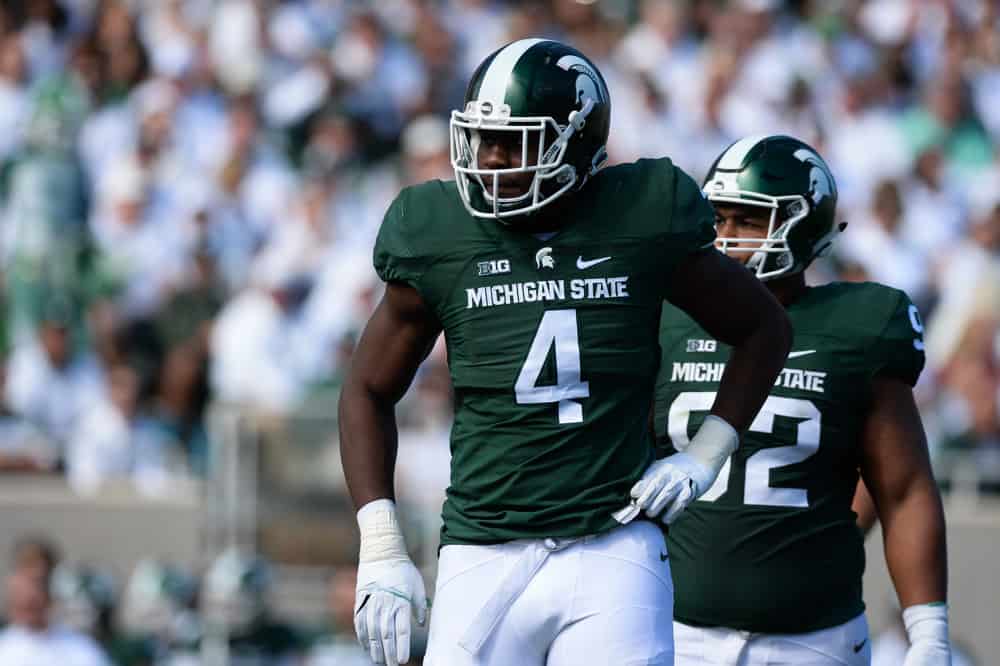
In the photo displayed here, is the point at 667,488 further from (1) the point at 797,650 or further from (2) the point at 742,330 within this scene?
(1) the point at 797,650

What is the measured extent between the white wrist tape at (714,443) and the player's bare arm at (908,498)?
71cm

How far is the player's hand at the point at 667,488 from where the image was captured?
350cm

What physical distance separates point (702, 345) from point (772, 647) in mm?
748

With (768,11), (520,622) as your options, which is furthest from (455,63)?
(520,622)

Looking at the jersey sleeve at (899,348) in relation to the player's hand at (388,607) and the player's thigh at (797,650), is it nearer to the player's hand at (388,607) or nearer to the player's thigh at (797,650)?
the player's thigh at (797,650)

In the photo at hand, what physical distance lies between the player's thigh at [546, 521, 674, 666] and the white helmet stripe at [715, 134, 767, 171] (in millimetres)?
1255

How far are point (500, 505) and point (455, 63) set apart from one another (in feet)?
25.1

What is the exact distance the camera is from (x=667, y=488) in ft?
11.5

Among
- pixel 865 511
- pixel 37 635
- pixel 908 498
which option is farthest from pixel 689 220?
pixel 37 635

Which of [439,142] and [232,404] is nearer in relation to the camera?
[232,404]

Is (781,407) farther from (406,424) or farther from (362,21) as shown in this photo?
(362,21)

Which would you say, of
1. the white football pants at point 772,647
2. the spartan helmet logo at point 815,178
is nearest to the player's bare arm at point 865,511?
the white football pants at point 772,647

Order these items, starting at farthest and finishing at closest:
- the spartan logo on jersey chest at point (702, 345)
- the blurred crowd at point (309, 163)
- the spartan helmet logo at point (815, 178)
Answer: the blurred crowd at point (309, 163)
the spartan helmet logo at point (815, 178)
the spartan logo on jersey chest at point (702, 345)

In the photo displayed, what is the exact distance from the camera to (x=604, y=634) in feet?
11.3
